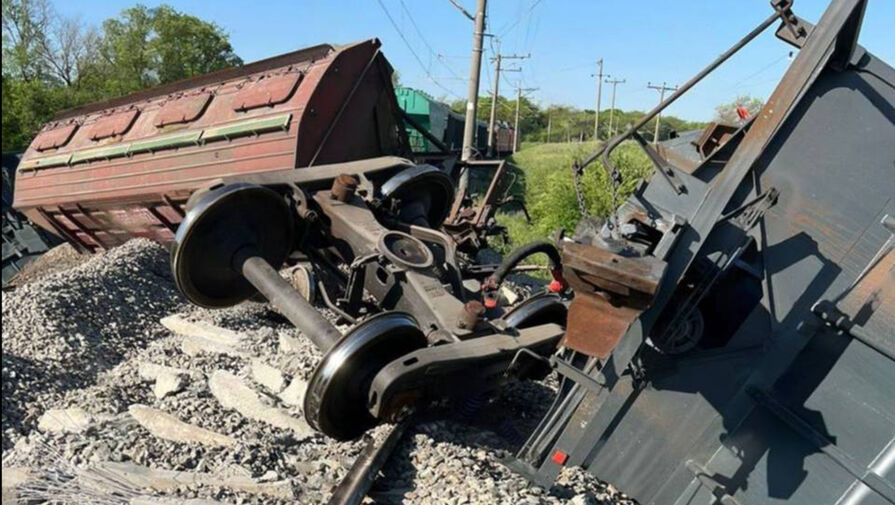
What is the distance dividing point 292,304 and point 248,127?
4.16 meters

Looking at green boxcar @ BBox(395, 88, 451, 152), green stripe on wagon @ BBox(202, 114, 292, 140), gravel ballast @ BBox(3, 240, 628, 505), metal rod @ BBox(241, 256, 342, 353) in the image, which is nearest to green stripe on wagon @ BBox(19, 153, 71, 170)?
green stripe on wagon @ BBox(202, 114, 292, 140)

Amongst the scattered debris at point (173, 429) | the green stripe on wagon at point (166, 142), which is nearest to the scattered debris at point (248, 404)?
the scattered debris at point (173, 429)

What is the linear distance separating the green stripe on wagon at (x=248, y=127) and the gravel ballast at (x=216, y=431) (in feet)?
6.58

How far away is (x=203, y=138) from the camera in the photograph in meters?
7.84

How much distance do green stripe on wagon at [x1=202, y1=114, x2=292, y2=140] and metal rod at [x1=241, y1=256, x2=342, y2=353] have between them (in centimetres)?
313

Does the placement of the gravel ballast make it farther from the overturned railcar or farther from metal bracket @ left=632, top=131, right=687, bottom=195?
metal bracket @ left=632, top=131, right=687, bottom=195

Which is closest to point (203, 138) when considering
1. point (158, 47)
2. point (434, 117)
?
point (434, 117)

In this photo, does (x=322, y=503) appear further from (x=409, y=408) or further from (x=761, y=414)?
(x=761, y=414)

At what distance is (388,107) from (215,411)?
17.7 ft

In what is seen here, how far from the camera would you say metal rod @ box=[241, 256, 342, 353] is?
3.60 m

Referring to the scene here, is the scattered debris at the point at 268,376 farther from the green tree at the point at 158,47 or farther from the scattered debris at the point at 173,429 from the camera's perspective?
the green tree at the point at 158,47

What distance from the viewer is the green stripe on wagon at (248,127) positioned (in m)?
7.18

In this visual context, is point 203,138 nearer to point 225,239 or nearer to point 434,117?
point 225,239

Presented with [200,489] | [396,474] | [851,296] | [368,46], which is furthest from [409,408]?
[368,46]
